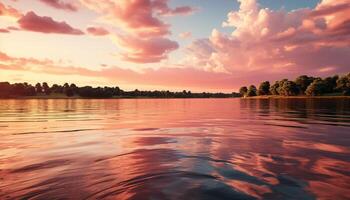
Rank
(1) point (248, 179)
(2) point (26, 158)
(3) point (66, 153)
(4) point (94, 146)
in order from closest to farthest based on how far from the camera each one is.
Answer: (1) point (248, 179), (2) point (26, 158), (3) point (66, 153), (4) point (94, 146)

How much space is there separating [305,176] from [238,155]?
465 centimetres

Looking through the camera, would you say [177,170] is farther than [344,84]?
No

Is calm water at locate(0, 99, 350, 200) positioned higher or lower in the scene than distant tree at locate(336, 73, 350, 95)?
lower

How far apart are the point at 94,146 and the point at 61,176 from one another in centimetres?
769

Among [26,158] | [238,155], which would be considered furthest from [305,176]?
[26,158]

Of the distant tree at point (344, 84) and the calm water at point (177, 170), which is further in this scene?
the distant tree at point (344, 84)

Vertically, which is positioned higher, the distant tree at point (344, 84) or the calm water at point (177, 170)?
the distant tree at point (344, 84)

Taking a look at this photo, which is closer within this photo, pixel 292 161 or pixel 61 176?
pixel 61 176

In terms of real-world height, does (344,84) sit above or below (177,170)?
above

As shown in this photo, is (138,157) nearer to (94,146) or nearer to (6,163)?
(94,146)

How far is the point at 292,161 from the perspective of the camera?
13.7 m

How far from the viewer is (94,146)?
18.8 m

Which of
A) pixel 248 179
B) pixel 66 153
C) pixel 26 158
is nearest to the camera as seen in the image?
pixel 248 179

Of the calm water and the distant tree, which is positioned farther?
the distant tree
